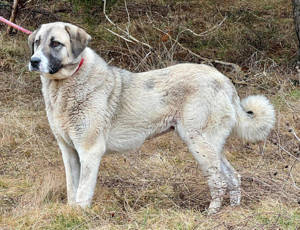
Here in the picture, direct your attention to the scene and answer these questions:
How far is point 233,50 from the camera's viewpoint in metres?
9.04

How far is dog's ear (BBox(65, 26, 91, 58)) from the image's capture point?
161 inches

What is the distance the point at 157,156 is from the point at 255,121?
4.51 ft

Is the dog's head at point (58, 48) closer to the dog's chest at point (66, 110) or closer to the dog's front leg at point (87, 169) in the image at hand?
the dog's chest at point (66, 110)

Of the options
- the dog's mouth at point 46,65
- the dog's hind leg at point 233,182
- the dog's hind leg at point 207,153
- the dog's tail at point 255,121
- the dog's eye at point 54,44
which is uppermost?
the dog's eye at point 54,44

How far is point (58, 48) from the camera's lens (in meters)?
4.01

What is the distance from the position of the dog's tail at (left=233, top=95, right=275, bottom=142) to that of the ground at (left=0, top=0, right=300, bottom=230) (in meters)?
0.17

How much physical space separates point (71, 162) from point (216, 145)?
1316 mm

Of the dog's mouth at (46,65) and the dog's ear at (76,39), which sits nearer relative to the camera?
the dog's mouth at (46,65)

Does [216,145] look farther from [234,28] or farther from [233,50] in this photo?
[234,28]

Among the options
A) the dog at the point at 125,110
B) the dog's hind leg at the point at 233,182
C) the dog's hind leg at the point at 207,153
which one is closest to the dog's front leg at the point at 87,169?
the dog at the point at 125,110

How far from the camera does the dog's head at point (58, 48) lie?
12.8ft

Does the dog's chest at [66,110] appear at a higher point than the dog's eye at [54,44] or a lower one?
lower

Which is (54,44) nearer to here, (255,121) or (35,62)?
(35,62)

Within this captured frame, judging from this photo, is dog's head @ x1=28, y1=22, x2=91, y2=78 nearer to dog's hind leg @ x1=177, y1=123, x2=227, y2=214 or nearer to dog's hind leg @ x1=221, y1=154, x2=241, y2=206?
dog's hind leg @ x1=177, y1=123, x2=227, y2=214
